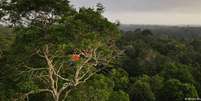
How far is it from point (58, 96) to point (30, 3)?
13.5 ft

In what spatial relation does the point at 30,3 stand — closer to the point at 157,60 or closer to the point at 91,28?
the point at 91,28

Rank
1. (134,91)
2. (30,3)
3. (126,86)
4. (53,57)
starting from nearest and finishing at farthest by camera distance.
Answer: (30,3) → (53,57) → (134,91) → (126,86)

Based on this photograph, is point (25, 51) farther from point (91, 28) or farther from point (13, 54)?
point (91, 28)

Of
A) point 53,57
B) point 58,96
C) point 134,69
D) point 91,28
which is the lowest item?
point 134,69

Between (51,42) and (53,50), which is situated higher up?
(51,42)

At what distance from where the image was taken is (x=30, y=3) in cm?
1407

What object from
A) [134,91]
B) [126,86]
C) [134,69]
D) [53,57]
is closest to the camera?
[53,57]

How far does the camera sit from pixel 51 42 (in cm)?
1412

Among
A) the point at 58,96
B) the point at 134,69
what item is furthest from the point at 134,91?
the point at 58,96

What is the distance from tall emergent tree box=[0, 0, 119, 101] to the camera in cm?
1383

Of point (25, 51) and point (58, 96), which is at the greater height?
point (25, 51)

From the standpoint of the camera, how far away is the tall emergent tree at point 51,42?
544 inches

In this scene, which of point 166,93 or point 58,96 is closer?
point 58,96

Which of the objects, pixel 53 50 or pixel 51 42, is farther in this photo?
pixel 53 50
